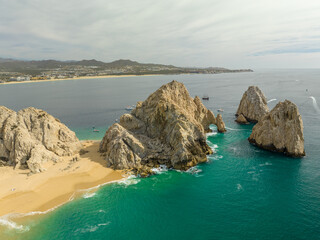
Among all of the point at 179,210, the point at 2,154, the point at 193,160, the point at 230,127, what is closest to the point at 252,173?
the point at 193,160

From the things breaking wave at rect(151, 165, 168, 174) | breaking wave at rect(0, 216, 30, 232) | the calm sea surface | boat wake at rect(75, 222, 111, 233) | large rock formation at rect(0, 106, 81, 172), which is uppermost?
large rock formation at rect(0, 106, 81, 172)

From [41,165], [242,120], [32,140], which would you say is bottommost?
[41,165]

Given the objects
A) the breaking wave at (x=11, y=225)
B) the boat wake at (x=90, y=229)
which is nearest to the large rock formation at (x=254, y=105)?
the boat wake at (x=90, y=229)

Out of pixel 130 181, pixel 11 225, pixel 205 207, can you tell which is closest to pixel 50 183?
pixel 11 225

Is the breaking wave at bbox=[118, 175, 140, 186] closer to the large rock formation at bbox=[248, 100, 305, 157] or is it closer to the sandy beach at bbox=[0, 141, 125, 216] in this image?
the sandy beach at bbox=[0, 141, 125, 216]

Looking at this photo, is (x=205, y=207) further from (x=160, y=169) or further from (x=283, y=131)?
(x=283, y=131)

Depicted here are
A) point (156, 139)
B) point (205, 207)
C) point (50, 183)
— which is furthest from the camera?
point (156, 139)

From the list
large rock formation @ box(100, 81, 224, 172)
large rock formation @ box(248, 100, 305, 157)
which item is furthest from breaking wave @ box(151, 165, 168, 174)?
large rock formation @ box(248, 100, 305, 157)
